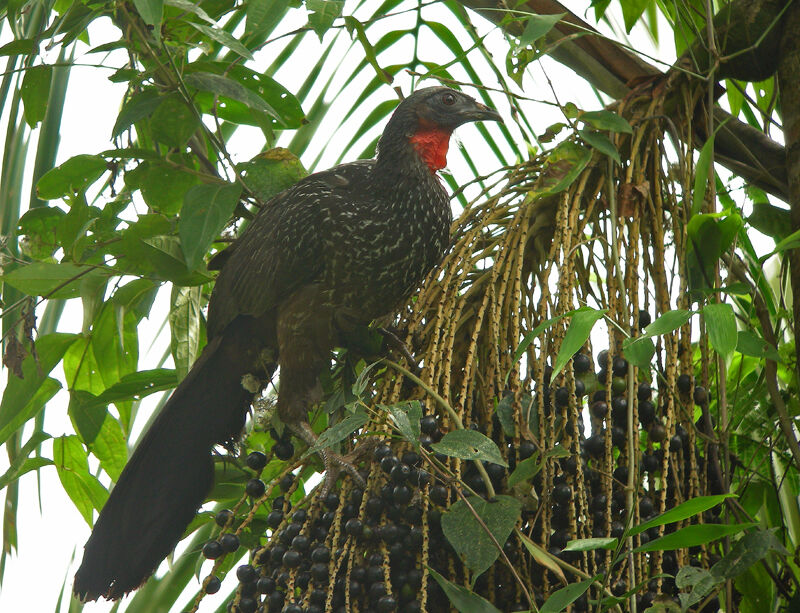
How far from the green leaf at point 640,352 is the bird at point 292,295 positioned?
28.1 inches

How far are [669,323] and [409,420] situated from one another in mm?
289

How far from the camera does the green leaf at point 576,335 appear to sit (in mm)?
957

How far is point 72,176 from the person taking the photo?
1.57 meters

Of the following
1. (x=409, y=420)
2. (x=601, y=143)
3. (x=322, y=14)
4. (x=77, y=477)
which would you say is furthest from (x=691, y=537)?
(x=77, y=477)

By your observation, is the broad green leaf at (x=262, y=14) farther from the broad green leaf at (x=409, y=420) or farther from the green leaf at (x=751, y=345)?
the green leaf at (x=751, y=345)

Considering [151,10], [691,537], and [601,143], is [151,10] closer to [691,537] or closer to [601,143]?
[601,143]

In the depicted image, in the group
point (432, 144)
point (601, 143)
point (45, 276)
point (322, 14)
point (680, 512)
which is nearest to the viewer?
point (680, 512)

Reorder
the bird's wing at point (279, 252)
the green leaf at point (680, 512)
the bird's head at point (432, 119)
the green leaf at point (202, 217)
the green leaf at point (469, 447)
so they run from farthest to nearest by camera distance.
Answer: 1. the bird's head at point (432, 119)
2. the bird's wing at point (279, 252)
3. the green leaf at point (202, 217)
4. the green leaf at point (469, 447)
5. the green leaf at point (680, 512)

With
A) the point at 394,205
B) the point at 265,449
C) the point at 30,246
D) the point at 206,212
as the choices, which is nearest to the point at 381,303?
the point at 394,205

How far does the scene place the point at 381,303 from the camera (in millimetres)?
1779

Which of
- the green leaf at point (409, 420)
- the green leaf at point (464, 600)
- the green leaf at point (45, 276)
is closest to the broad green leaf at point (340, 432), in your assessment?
the green leaf at point (409, 420)

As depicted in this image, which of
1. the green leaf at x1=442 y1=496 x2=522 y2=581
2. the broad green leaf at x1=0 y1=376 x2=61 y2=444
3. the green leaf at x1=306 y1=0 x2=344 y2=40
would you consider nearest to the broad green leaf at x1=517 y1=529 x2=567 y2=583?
the green leaf at x1=442 y1=496 x2=522 y2=581

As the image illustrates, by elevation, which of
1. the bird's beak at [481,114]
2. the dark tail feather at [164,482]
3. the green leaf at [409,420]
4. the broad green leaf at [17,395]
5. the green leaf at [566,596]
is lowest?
the green leaf at [566,596]

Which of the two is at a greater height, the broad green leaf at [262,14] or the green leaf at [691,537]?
the broad green leaf at [262,14]
